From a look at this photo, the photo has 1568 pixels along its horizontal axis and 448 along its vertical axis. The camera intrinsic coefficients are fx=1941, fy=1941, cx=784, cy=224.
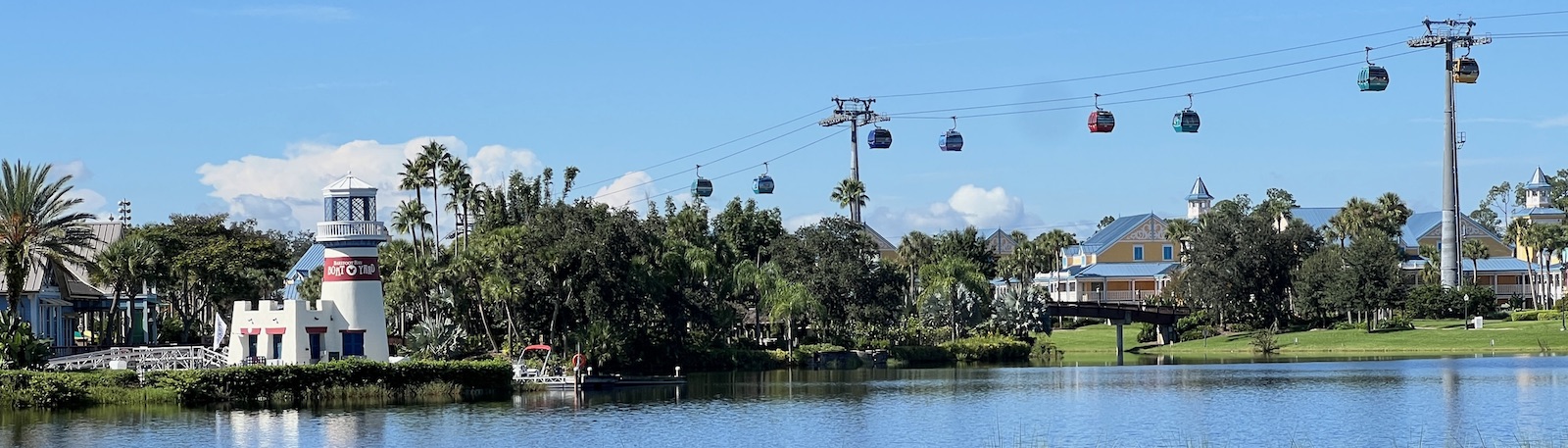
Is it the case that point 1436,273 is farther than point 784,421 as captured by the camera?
Yes

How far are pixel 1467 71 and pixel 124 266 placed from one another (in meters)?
64.0

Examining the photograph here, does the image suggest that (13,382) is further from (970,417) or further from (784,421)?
(970,417)

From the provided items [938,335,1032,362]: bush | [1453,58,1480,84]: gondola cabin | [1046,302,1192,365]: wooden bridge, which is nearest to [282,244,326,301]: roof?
[938,335,1032,362]: bush

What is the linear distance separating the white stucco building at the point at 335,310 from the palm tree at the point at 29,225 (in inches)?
275

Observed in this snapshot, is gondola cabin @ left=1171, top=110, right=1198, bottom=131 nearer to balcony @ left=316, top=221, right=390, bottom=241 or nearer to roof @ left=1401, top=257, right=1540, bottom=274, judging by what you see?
balcony @ left=316, top=221, right=390, bottom=241

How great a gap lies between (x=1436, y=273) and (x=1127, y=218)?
40.5 m

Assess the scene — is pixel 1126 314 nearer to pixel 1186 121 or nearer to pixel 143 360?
pixel 1186 121

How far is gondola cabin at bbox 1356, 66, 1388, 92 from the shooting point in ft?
272

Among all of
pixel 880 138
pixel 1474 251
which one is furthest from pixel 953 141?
pixel 1474 251

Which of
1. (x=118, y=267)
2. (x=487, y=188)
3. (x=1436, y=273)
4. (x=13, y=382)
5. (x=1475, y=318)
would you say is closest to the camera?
(x=13, y=382)

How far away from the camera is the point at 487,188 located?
106 m

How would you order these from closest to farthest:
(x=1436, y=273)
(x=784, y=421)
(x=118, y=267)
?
(x=784, y=421), (x=118, y=267), (x=1436, y=273)

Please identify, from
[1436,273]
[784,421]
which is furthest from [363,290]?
[1436,273]

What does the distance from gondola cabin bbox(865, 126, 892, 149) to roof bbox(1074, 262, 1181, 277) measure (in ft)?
208
